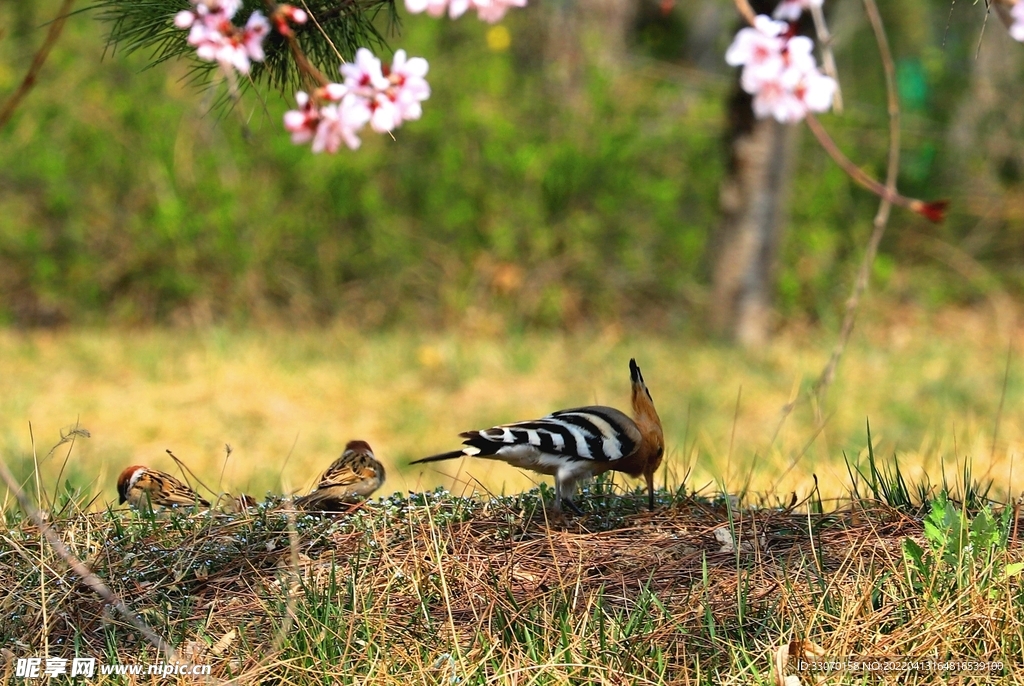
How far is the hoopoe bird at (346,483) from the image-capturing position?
133 inches

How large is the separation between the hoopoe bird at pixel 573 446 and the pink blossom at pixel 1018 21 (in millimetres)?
1316

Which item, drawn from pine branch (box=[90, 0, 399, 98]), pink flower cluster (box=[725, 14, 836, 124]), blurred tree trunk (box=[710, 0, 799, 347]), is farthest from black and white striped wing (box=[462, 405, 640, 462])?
blurred tree trunk (box=[710, 0, 799, 347])

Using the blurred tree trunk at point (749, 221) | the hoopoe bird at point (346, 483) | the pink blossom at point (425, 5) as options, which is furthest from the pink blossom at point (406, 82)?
the blurred tree trunk at point (749, 221)

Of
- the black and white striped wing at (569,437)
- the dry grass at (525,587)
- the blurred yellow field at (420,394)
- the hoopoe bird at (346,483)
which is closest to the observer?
the dry grass at (525,587)

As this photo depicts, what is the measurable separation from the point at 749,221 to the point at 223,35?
6364 millimetres

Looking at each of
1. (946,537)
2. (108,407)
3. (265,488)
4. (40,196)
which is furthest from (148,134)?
(946,537)

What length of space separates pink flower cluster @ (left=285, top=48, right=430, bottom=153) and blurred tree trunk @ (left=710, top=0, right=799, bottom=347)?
5.77 meters

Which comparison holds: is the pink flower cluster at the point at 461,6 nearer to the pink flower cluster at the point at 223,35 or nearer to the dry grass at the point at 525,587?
the pink flower cluster at the point at 223,35

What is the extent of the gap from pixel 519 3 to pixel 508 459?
43.6 inches

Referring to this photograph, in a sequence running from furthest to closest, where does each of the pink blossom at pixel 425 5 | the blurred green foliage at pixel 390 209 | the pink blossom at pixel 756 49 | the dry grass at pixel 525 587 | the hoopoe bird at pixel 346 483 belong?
1. the blurred green foliage at pixel 390 209
2. the hoopoe bird at pixel 346 483
3. the pink blossom at pixel 756 49
4. the pink blossom at pixel 425 5
5. the dry grass at pixel 525 587

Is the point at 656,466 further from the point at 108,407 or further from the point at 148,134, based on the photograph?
the point at 148,134

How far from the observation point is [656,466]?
3.35 metres

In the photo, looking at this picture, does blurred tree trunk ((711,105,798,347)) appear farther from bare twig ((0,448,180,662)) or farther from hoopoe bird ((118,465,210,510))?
bare twig ((0,448,180,662))

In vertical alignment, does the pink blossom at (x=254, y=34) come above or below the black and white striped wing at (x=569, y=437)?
above
